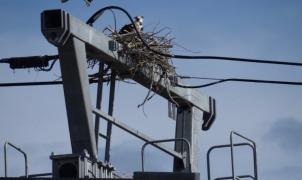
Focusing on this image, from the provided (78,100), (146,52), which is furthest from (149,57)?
(78,100)

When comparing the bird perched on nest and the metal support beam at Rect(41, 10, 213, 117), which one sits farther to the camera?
the bird perched on nest

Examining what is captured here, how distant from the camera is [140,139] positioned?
17.0 meters

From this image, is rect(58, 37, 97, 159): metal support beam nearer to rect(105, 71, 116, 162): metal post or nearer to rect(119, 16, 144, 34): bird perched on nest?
rect(105, 71, 116, 162): metal post

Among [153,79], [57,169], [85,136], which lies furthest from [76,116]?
[153,79]

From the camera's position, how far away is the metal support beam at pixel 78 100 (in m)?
15.3

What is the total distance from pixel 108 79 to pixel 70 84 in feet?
5.51

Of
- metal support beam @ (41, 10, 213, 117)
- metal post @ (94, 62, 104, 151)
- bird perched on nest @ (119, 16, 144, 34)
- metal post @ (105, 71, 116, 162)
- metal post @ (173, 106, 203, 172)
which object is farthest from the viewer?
metal post @ (173, 106, 203, 172)

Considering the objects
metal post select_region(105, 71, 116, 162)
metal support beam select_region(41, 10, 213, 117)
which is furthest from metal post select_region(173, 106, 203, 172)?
metal post select_region(105, 71, 116, 162)

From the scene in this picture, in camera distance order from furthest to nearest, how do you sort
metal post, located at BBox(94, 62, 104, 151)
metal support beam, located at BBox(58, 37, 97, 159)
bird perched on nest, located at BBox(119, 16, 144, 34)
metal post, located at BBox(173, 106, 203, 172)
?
metal post, located at BBox(173, 106, 203, 172) < bird perched on nest, located at BBox(119, 16, 144, 34) < metal post, located at BBox(94, 62, 104, 151) < metal support beam, located at BBox(58, 37, 97, 159)

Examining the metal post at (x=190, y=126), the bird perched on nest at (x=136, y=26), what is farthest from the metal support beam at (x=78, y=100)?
the metal post at (x=190, y=126)

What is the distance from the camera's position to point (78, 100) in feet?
50.4

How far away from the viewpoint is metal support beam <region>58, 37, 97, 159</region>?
15312mm

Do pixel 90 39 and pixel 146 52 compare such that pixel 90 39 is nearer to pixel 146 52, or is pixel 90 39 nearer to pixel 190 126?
pixel 146 52

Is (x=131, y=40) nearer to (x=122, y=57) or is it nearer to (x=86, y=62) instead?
(x=122, y=57)
